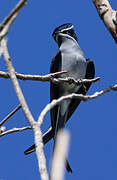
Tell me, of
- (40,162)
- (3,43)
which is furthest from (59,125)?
(40,162)

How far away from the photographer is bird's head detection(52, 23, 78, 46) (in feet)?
22.9

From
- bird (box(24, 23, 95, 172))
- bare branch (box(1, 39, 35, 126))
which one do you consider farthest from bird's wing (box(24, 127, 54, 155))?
bare branch (box(1, 39, 35, 126))

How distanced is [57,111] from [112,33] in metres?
3.47

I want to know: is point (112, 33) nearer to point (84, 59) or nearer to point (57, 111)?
point (57, 111)

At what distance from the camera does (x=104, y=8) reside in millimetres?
2840

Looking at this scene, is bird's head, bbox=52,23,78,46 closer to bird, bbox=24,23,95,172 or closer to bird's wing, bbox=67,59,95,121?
bird, bbox=24,23,95,172

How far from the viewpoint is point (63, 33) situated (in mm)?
7031

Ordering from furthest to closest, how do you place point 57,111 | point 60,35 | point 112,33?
point 60,35 < point 57,111 < point 112,33

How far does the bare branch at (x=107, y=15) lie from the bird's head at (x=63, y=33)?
4070mm

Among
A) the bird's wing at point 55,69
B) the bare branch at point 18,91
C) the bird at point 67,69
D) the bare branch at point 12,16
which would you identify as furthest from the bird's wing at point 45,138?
the bare branch at point 12,16

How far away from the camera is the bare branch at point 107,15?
2.59 meters

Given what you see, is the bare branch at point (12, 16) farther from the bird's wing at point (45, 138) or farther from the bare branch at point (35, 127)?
the bird's wing at point (45, 138)

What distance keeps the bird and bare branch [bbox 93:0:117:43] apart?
115 inches

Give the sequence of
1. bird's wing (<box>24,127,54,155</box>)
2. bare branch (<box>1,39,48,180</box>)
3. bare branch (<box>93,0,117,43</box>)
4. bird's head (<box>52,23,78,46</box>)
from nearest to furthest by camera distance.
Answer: bare branch (<box>1,39,48,180</box>) → bare branch (<box>93,0,117,43</box>) → bird's wing (<box>24,127,54,155</box>) → bird's head (<box>52,23,78,46</box>)
